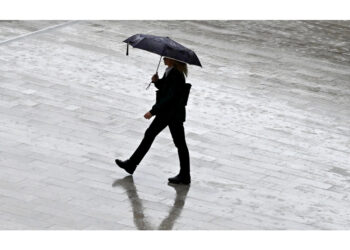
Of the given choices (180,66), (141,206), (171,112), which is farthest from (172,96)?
(141,206)

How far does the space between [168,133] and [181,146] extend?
197 cm

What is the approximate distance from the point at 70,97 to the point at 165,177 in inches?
130

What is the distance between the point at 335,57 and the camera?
19.5m

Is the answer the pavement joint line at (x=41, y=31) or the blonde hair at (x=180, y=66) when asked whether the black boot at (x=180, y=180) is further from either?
the pavement joint line at (x=41, y=31)

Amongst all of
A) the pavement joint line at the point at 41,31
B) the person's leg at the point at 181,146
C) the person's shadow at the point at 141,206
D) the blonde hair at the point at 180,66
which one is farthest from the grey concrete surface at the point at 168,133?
the blonde hair at the point at 180,66

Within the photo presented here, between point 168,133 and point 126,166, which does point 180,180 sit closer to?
point 126,166

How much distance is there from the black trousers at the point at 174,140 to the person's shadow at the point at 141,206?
259 millimetres

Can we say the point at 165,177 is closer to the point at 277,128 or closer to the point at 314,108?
the point at 277,128

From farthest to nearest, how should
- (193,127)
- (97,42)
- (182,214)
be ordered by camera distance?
(97,42) < (193,127) < (182,214)

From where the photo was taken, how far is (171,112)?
12.3 m

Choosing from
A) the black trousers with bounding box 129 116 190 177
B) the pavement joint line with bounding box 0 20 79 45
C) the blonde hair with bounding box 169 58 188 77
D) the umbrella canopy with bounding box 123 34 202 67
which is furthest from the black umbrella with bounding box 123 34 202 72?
the pavement joint line with bounding box 0 20 79 45

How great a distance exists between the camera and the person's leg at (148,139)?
40.9 feet

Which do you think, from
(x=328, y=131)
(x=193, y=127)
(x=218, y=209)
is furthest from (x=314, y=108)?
(x=218, y=209)

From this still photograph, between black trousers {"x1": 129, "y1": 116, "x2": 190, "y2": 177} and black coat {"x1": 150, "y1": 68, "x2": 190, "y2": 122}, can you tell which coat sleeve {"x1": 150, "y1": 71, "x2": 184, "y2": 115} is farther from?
black trousers {"x1": 129, "y1": 116, "x2": 190, "y2": 177}
